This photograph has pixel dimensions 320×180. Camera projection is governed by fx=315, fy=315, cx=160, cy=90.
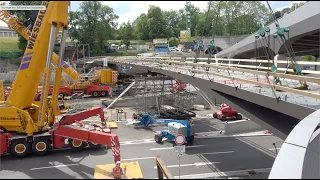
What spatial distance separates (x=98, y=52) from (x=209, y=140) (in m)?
58.2

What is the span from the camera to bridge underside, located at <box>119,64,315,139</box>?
10.0 meters

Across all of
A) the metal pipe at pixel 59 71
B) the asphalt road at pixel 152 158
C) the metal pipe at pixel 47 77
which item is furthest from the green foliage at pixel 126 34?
the metal pipe at pixel 59 71

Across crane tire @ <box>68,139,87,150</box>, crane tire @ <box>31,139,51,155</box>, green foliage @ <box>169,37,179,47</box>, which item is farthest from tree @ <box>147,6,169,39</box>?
crane tire @ <box>31,139,51,155</box>

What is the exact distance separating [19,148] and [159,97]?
15611 millimetres

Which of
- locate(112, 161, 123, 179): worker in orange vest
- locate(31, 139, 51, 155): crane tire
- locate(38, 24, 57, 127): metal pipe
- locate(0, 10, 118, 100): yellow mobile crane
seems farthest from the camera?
locate(0, 10, 118, 100): yellow mobile crane

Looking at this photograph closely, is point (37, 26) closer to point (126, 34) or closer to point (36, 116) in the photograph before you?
point (36, 116)

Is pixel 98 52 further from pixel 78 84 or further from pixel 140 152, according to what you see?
pixel 140 152

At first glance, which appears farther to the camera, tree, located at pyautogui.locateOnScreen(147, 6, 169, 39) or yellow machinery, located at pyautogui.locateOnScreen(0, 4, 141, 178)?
tree, located at pyautogui.locateOnScreen(147, 6, 169, 39)

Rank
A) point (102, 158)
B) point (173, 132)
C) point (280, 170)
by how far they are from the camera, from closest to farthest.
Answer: point (280, 170)
point (102, 158)
point (173, 132)

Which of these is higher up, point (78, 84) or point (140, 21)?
point (140, 21)

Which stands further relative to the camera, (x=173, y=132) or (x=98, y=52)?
(x=98, y=52)

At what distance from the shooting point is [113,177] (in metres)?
10.3

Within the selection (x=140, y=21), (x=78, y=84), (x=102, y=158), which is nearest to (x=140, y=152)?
(x=102, y=158)

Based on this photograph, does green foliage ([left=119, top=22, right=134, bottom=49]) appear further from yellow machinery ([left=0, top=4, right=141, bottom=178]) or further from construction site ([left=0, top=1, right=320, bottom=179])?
yellow machinery ([left=0, top=4, right=141, bottom=178])
